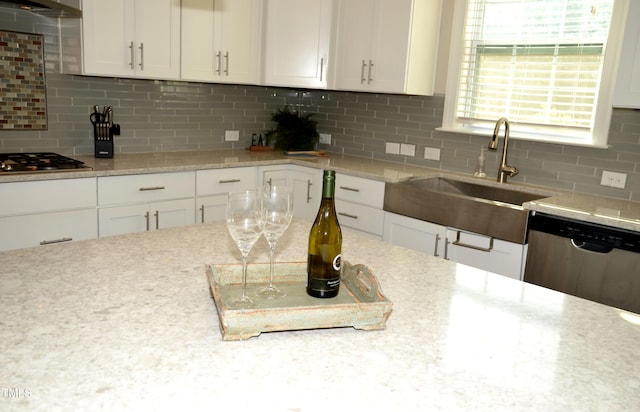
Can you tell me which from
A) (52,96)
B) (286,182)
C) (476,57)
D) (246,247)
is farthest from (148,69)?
(246,247)

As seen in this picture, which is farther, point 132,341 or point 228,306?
point 228,306

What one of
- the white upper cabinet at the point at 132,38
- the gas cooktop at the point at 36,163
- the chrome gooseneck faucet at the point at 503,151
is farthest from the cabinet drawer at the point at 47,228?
the chrome gooseneck faucet at the point at 503,151

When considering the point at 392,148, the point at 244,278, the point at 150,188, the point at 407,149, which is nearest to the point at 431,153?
the point at 407,149

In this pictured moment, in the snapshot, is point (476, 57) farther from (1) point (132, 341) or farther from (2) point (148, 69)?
(1) point (132, 341)

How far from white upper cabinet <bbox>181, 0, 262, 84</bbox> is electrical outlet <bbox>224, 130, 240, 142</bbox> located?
59cm

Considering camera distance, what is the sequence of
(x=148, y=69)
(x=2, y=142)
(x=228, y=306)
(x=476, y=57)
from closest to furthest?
(x=228, y=306) < (x=2, y=142) < (x=148, y=69) < (x=476, y=57)

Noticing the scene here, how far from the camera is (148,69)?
3.52 metres

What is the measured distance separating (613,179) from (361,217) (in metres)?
1.58

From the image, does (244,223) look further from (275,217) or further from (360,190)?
(360,190)

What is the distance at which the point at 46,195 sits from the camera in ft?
9.41

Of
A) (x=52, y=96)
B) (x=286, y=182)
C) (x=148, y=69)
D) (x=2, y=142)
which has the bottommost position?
(x=286, y=182)

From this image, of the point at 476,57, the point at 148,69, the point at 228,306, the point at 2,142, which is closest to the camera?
the point at 228,306

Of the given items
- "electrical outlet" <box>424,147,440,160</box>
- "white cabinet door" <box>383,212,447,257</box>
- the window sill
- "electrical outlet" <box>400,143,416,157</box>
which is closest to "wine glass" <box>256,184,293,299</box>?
"white cabinet door" <box>383,212,447,257</box>

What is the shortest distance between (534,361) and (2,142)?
3379 millimetres
